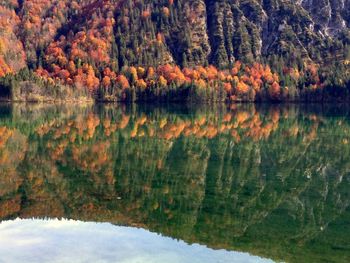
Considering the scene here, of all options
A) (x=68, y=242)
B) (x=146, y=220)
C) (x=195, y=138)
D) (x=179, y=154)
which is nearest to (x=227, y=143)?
(x=195, y=138)

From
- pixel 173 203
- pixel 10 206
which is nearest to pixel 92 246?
pixel 173 203

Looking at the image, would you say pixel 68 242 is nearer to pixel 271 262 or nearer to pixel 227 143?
pixel 271 262

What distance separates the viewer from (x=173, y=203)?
1086 inches

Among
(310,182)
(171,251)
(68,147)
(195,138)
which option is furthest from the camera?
(195,138)

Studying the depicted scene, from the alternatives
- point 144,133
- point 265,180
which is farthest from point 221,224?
point 144,133

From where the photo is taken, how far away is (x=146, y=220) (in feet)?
81.2

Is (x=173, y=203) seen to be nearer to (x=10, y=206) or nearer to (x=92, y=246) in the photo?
(x=92, y=246)

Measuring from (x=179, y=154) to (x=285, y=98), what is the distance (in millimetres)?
161248

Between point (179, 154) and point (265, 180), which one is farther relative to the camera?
point (179, 154)

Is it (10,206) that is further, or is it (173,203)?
(173,203)

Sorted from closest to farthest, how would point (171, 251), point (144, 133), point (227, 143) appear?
1. point (171, 251)
2. point (227, 143)
3. point (144, 133)

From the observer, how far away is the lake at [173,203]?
20.6 meters

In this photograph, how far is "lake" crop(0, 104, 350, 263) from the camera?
20.6 m

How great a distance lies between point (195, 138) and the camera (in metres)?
57.7
